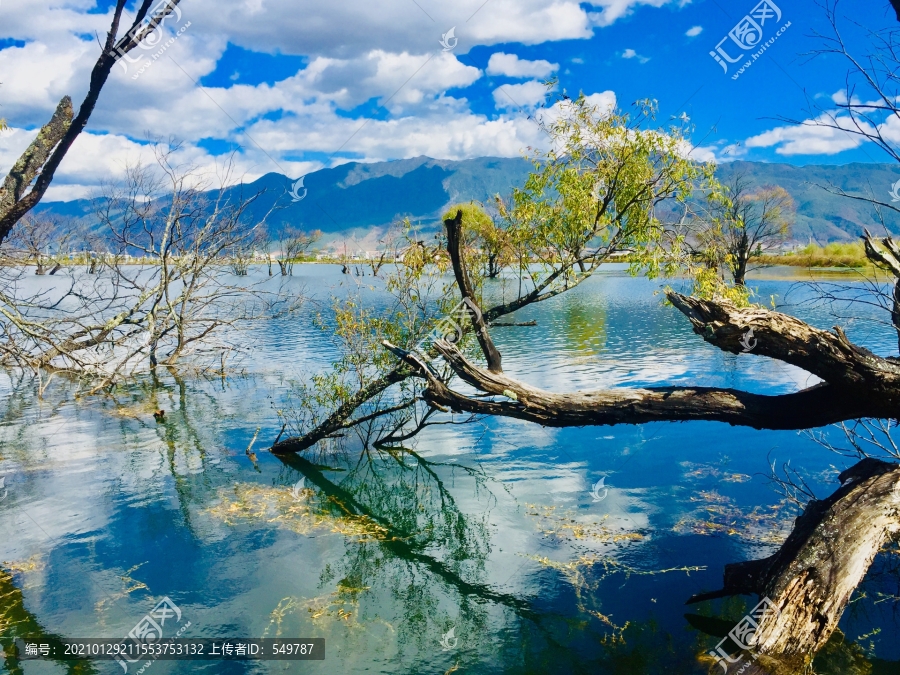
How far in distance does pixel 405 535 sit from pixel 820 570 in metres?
7.57

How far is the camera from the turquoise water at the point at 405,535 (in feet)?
27.3

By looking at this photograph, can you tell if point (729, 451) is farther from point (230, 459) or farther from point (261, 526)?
point (230, 459)

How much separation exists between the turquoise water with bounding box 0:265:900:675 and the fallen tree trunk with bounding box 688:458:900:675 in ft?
4.26

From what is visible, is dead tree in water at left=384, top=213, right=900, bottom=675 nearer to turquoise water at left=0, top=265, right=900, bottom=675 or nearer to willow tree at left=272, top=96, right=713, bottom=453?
turquoise water at left=0, top=265, right=900, bottom=675

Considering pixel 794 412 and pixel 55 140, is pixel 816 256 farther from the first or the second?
pixel 55 140

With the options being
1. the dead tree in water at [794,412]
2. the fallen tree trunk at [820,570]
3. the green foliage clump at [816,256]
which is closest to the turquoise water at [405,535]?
the fallen tree trunk at [820,570]

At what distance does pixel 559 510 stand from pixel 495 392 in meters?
5.23

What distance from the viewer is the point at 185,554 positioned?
10.9m

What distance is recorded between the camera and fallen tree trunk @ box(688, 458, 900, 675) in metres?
5.91

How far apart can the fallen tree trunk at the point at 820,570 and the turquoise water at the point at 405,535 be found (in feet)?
4.26

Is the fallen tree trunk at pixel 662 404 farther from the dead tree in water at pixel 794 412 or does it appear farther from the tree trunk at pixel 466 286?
the tree trunk at pixel 466 286

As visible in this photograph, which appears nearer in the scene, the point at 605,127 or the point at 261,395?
the point at 605,127

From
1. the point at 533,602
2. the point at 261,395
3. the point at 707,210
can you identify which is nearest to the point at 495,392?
the point at 533,602

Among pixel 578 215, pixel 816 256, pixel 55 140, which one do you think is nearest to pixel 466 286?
pixel 578 215
